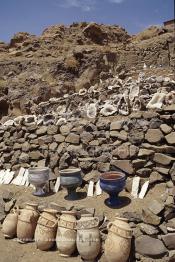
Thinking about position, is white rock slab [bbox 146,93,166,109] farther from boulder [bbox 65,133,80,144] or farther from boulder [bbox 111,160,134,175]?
boulder [bbox 65,133,80,144]

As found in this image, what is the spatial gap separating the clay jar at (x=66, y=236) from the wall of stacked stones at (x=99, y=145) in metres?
1.46

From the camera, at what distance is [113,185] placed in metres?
5.38

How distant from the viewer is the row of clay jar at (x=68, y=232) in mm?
4590

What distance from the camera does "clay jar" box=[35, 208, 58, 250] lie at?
5.26 meters

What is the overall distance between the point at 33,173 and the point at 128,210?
2.03 m

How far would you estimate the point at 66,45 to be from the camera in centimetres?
2125

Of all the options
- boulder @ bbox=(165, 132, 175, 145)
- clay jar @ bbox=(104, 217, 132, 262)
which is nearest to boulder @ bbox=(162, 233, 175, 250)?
clay jar @ bbox=(104, 217, 132, 262)

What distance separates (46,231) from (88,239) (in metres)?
0.78

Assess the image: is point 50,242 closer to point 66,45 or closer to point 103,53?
point 103,53

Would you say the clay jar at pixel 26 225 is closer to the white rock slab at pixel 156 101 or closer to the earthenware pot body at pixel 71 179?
the earthenware pot body at pixel 71 179

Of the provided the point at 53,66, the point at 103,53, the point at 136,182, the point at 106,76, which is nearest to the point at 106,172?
the point at 136,182

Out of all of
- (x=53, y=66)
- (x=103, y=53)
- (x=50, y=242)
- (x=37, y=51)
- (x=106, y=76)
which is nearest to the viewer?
(x=50, y=242)

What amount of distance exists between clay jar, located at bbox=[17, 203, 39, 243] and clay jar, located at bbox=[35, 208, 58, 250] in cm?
25

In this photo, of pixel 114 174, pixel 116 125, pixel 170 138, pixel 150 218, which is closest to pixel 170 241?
pixel 150 218
